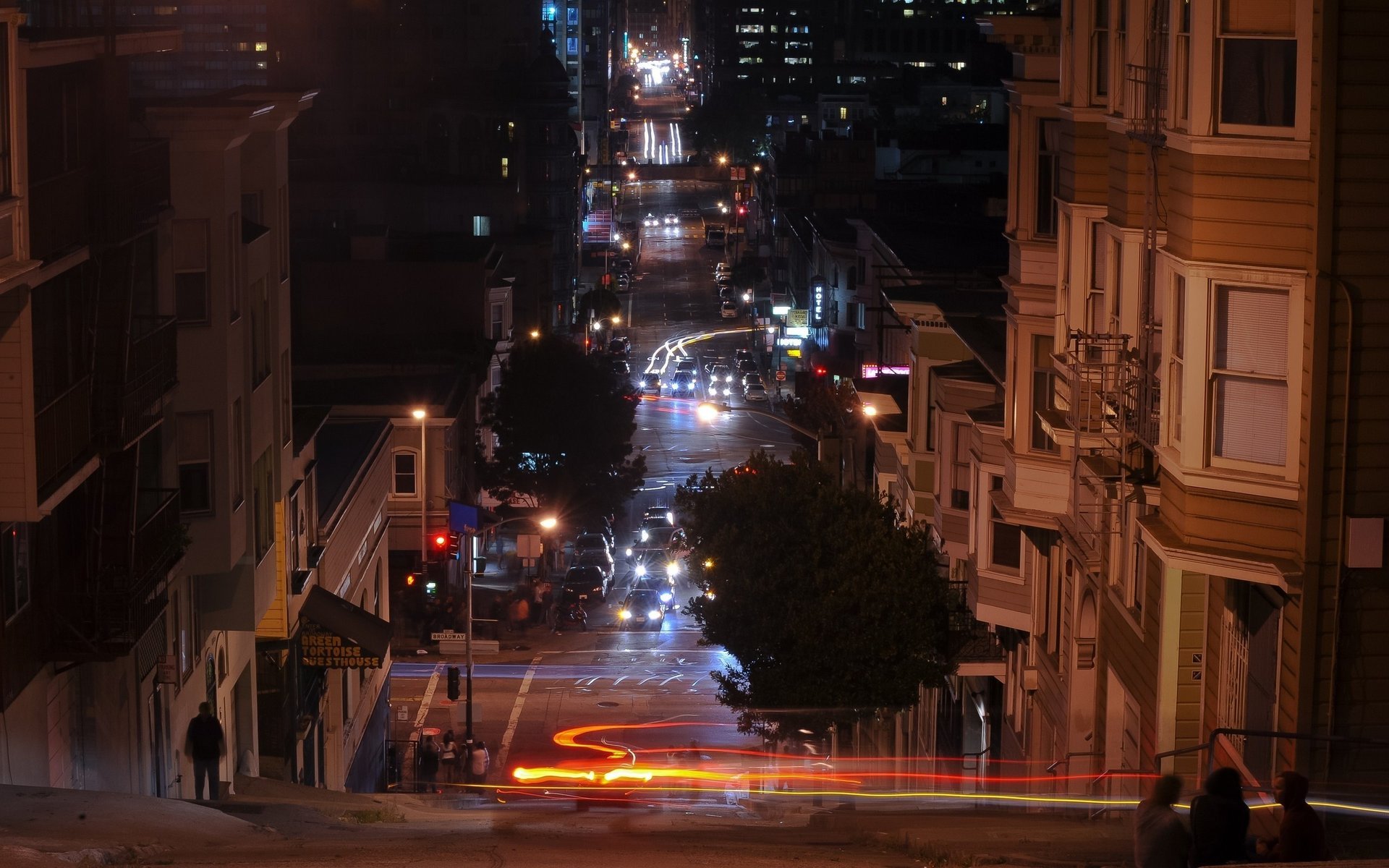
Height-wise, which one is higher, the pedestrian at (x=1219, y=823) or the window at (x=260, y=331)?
the window at (x=260, y=331)

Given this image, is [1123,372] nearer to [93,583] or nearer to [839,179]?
[93,583]

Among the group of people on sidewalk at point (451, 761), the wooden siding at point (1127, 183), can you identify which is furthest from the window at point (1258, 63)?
the group of people on sidewalk at point (451, 761)

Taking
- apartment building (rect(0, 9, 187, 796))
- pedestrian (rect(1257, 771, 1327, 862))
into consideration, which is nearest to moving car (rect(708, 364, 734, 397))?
apartment building (rect(0, 9, 187, 796))

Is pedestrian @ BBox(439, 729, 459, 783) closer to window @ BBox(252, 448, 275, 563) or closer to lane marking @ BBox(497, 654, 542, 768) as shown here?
lane marking @ BBox(497, 654, 542, 768)

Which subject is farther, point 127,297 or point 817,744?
point 817,744

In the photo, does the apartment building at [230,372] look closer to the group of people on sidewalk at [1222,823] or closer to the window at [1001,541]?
the window at [1001,541]

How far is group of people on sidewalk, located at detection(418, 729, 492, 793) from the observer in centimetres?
4219

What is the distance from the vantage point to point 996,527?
31.4 meters

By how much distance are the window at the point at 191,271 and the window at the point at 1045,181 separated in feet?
40.2

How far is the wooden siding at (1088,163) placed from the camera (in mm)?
22328

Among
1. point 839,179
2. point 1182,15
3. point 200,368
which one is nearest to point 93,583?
point 200,368

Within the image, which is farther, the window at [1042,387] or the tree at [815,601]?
the tree at [815,601]

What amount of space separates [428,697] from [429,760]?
8.07 meters

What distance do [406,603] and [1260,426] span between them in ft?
Result: 148
